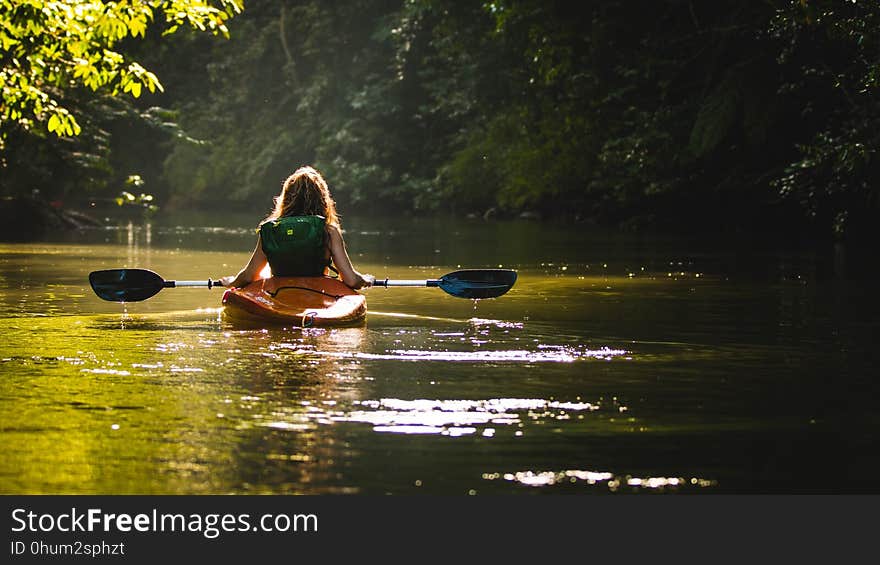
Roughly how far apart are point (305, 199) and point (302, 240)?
367 millimetres

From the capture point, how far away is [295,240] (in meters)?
13.7

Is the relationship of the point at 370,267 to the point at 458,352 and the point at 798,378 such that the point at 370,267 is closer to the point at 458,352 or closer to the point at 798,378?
the point at 458,352

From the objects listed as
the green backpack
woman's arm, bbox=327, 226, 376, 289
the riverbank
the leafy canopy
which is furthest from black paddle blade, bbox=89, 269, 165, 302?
the riverbank

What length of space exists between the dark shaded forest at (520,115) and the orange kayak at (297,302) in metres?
6.82

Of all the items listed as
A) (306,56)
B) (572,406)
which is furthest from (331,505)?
(306,56)

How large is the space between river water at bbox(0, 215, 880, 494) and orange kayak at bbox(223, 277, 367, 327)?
0.52ft

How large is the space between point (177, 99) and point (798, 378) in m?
71.7

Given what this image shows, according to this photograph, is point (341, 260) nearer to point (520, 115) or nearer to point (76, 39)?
point (76, 39)

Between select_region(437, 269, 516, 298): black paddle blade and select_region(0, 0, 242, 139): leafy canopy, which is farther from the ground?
select_region(0, 0, 242, 139): leafy canopy

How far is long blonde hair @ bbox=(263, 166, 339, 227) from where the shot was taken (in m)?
13.8

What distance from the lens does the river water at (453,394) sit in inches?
278

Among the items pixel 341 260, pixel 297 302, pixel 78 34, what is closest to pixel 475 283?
pixel 341 260

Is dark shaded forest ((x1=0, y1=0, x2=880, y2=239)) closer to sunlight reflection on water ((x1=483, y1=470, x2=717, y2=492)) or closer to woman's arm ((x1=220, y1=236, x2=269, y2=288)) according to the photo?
woman's arm ((x1=220, y1=236, x2=269, y2=288))

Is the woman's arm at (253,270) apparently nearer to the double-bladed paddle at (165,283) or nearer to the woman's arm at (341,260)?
the double-bladed paddle at (165,283)
